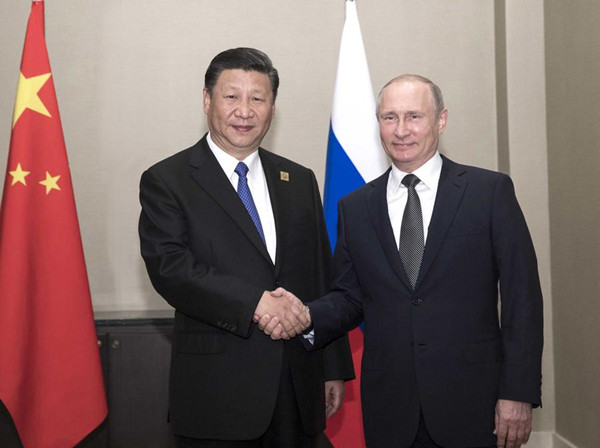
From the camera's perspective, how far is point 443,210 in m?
2.17

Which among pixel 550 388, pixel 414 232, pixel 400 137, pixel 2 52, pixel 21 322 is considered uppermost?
pixel 2 52

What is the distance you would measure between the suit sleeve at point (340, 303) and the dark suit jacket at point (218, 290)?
105 millimetres

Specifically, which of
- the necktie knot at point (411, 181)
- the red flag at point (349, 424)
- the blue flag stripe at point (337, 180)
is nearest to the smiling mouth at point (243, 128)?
the necktie knot at point (411, 181)

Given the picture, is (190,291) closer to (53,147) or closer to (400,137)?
(400,137)

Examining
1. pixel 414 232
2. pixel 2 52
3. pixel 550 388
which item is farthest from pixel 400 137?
pixel 2 52

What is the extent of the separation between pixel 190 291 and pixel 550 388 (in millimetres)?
2662

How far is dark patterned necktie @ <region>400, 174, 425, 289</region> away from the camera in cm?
216

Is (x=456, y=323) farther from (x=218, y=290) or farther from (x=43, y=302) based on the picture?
Answer: (x=43, y=302)

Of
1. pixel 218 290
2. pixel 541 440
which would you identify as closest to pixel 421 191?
pixel 218 290

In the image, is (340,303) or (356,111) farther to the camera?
(356,111)

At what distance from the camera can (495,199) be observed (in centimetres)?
215

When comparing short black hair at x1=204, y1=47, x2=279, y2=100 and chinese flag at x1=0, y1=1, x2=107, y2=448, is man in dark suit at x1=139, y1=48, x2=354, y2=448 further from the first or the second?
chinese flag at x1=0, y1=1, x2=107, y2=448

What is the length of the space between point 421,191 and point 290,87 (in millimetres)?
2149

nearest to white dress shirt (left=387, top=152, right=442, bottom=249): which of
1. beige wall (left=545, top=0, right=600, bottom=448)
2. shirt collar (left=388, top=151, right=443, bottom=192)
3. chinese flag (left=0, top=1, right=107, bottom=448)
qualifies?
shirt collar (left=388, top=151, right=443, bottom=192)
